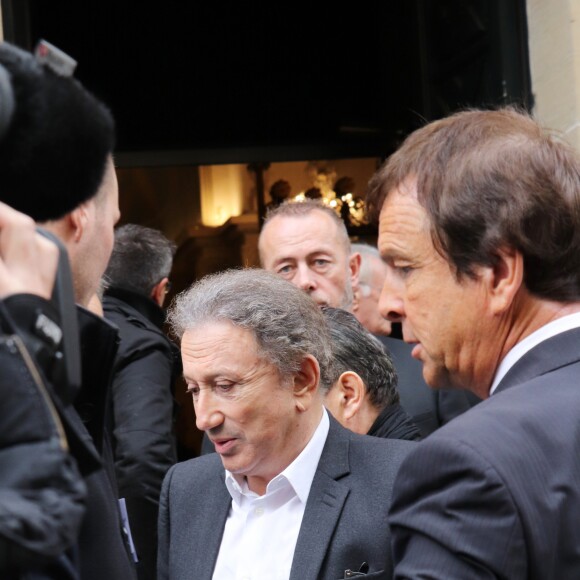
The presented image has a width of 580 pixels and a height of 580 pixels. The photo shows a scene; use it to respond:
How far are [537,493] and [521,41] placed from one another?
14.1 ft

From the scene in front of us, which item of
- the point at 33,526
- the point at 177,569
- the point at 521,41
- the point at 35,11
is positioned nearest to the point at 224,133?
the point at 35,11

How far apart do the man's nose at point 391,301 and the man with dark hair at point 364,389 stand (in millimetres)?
827

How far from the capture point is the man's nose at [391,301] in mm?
2078

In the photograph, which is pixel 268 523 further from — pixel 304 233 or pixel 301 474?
pixel 304 233

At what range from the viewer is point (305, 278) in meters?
4.35

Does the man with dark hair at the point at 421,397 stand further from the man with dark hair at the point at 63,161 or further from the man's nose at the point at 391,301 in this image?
the man with dark hair at the point at 63,161

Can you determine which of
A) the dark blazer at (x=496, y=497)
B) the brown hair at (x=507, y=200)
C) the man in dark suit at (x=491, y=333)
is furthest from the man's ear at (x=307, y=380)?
the dark blazer at (x=496, y=497)

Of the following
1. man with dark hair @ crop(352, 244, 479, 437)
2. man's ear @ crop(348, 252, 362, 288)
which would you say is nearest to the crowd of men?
man with dark hair @ crop(352, 244, 479, 437)

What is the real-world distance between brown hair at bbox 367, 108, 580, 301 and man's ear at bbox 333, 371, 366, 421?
1377mm

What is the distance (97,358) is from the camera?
6.07 ft

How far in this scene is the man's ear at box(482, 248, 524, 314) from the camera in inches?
68.5

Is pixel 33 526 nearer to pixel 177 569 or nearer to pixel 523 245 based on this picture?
pixel 523 245

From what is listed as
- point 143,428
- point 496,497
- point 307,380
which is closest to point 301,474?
point 307,380

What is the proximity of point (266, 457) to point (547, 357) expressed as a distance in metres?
1.09
